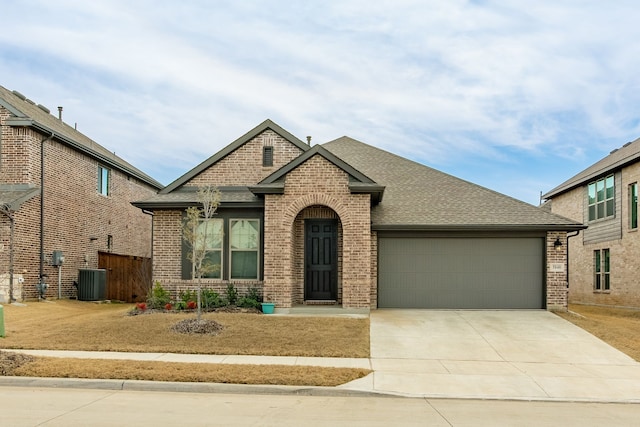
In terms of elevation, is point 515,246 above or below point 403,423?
above

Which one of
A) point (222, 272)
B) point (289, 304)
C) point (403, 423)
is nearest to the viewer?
point (403, 423)

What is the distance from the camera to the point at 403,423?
7953mm

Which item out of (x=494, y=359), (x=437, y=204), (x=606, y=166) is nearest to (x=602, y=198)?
(x=606, y=166)

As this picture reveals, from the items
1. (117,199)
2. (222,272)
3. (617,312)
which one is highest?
(117,199)

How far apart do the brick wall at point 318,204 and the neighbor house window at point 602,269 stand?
1412 cm

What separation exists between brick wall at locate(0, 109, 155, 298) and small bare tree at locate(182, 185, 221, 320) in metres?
6.13

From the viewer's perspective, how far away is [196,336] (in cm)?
1402

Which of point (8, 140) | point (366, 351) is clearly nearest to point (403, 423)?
point (366, 351)

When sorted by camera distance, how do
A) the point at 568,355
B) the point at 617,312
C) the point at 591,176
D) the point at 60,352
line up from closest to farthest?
the point at 60,352 < the point at 568,355 < the point at 617,312 < the point at 591,176

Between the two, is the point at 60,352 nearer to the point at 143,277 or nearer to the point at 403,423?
the point at 403,423

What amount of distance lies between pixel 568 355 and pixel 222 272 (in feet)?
33.1

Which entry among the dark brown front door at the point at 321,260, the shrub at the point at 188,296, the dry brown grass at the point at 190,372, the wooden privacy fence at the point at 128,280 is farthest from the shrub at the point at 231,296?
the wooden privacy fence at the point at 128,280

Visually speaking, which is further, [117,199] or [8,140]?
[117,199]

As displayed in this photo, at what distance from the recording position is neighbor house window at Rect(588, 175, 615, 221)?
26.2 metres
